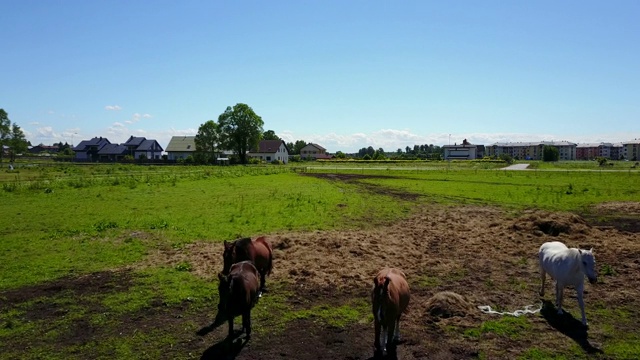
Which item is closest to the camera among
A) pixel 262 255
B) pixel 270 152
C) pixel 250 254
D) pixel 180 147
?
pixel 250 254

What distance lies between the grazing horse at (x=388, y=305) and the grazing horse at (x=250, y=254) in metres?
4.26

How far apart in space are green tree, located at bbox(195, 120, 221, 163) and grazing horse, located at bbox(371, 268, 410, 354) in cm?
10916

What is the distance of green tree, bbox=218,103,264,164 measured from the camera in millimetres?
110375

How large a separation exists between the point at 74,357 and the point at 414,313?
7808 millimetres

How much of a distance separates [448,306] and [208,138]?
111 m

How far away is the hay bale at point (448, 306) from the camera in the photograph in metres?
10.4

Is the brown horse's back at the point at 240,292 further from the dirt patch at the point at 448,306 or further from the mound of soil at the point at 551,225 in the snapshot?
the mound of soil at the point at 551,225

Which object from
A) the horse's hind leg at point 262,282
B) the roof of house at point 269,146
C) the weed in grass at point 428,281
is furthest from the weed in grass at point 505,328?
the roof of house at point 269,146

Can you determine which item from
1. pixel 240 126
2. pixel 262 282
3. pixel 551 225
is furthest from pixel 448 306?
pixel 240 126

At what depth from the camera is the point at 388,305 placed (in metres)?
8.10

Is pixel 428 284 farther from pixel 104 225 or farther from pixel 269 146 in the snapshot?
pixel 269 146

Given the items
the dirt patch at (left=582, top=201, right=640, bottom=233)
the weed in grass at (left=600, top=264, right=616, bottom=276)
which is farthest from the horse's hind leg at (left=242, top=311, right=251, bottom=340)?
the dirt patch at (left=582, top=201, right=640, bottom=233)

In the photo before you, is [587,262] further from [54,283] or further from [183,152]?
[183,152]

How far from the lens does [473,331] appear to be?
9.45 metres
